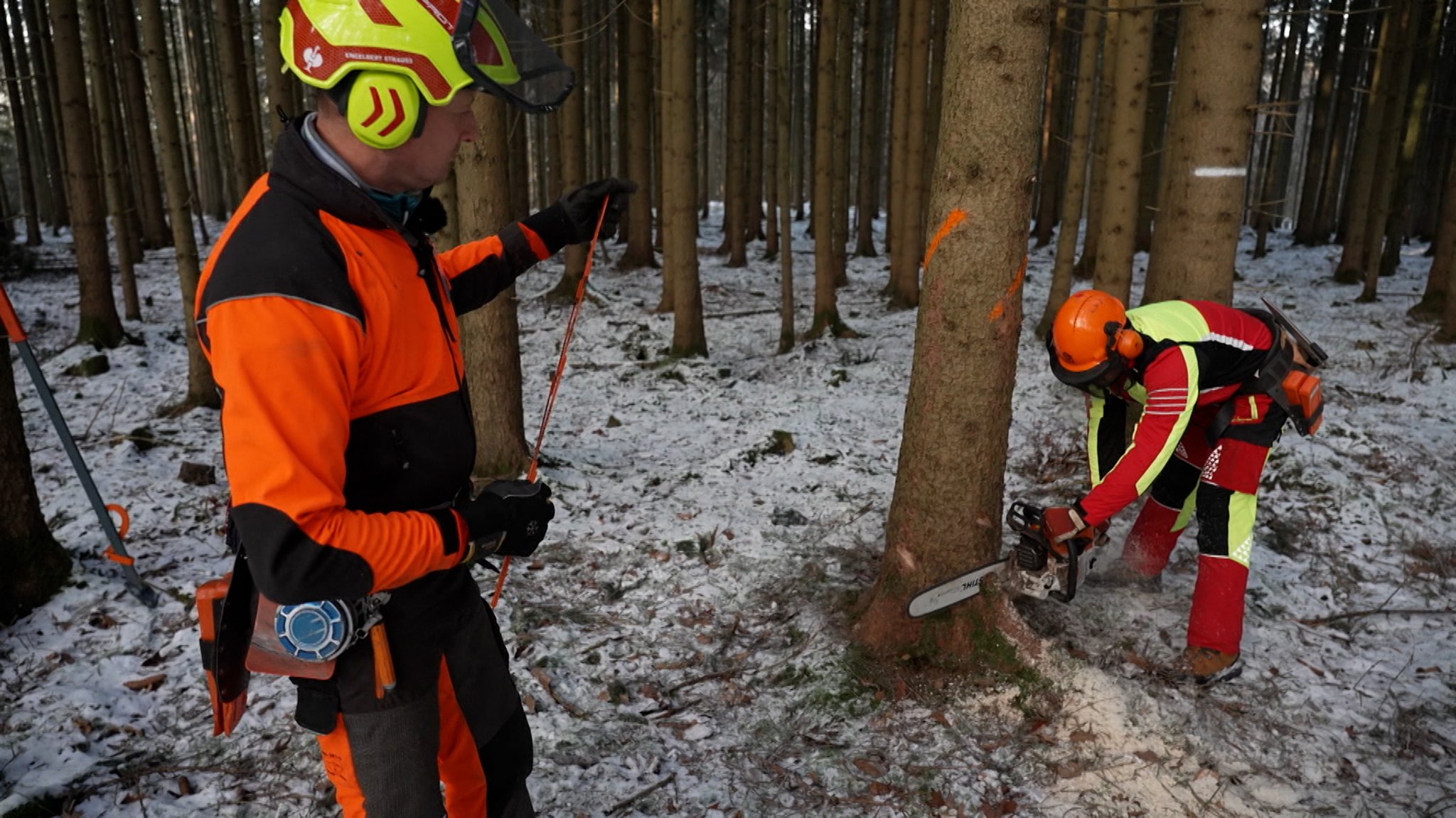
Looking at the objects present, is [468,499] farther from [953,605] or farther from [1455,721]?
[1455,721]

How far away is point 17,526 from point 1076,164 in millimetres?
10546

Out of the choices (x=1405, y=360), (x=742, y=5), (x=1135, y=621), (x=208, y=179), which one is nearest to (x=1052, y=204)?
(x=742, y=5)

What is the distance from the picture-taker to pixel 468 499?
6.78ft

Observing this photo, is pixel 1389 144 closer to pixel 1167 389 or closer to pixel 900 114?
pixel 900 114

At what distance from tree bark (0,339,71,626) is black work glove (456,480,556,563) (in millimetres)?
3472

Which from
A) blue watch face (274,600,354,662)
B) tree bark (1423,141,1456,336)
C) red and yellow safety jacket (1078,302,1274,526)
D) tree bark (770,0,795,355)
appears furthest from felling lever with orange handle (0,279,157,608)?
tree bark (1423,141,1456,336)

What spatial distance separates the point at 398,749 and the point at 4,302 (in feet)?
10.6

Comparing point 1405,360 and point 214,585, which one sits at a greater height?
point 214,585

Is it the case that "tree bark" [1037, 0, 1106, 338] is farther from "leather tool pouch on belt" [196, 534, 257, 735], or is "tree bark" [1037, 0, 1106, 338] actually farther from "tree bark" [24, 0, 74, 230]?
"tree bark" [24, 0, 74, 230]

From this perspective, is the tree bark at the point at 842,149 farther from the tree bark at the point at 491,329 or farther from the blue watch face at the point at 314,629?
the blue watch face at the point at 314,629

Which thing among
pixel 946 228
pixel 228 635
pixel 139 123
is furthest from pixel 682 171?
pixel 139 123

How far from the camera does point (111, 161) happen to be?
9000 mm

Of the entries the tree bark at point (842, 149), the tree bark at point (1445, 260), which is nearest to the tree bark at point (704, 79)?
the tree bark at point (842, 149)

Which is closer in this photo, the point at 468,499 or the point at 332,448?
the point at 332,448
